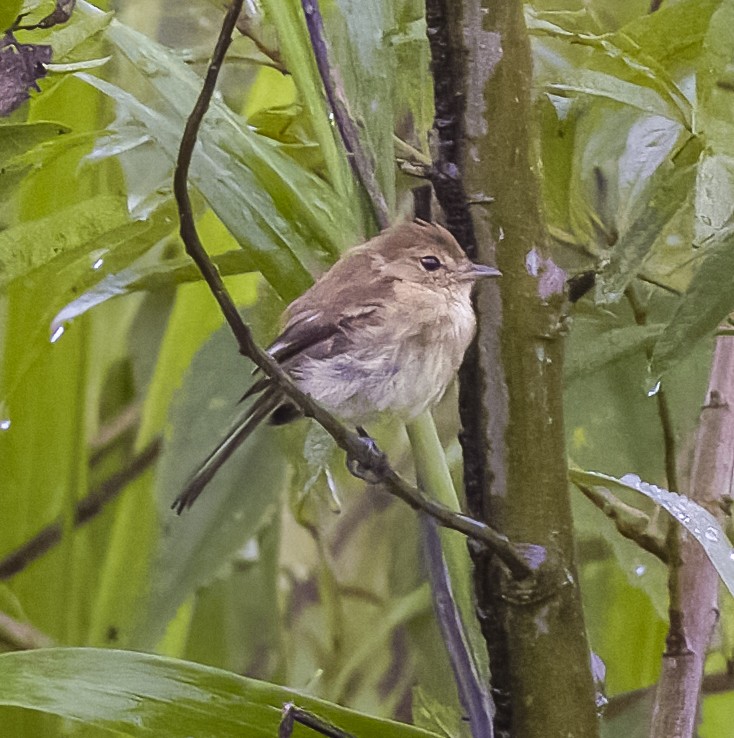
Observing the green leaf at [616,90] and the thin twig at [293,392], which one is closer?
the thin twig at [293,392]

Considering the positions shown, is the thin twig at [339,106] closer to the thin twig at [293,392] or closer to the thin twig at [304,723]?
the thin twig at [293,392]

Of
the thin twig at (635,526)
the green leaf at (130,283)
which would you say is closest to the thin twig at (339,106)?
the green leaf at (130,283)

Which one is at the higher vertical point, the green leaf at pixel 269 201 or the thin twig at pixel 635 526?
the green leaf at pixel 269 201

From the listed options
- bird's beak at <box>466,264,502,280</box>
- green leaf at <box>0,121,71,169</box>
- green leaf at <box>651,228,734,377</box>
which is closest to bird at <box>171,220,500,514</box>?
bird's beak at <box>466,264,502,280</box>

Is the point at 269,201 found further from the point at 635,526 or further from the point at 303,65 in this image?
the point at 635,526

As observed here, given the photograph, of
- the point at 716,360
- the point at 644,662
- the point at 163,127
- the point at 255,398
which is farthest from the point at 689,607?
the point at 163,127

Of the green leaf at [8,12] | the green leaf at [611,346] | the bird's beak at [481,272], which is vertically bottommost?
the green leaf at [611,346]

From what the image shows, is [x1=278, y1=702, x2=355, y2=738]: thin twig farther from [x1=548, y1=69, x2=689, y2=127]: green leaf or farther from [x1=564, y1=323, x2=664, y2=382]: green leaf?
[x1=548, y1=69, x2=689, y2=127]: green leaf
